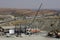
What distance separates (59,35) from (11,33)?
3179 mm

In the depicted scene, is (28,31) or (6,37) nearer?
(6,37)

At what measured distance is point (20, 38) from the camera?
11430 millimetres

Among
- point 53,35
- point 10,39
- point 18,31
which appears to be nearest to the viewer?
point 10,39

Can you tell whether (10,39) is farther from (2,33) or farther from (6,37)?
(2,33)

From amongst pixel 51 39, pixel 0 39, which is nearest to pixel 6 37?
pixel 0 39

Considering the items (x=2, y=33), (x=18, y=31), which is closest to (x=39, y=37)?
(x=18, y=31)

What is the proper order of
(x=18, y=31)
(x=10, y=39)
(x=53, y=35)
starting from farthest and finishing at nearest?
1. (x=18, y=31)
2. (x=53, y=35)
3. (x=10, y=39)

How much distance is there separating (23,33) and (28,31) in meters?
0.44

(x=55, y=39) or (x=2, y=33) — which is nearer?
(x=55, y=39)

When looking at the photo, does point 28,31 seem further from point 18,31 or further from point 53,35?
point 53,35

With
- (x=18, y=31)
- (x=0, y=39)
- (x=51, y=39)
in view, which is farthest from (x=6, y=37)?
(x=51, y=39)

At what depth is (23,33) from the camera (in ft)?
41.8

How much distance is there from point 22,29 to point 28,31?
637mm

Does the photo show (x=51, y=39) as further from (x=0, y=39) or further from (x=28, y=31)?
(x=0, y=39)
